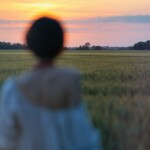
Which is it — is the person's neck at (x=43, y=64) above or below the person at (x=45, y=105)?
above

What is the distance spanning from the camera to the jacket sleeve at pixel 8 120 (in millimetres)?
3447

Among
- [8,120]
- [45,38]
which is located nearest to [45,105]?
[8,120]

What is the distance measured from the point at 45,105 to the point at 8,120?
22cm

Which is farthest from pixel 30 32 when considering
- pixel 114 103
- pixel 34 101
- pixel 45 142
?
pixel 114 103

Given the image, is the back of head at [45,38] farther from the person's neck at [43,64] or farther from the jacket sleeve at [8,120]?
the jacket sleeve at [8,120]

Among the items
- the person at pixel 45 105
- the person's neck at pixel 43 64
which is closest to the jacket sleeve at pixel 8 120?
the person at pixel 45 105

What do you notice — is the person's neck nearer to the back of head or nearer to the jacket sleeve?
the back of head

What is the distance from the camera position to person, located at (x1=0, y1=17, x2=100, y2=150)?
3.44 meters

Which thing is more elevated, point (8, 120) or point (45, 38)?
point (45, 38)

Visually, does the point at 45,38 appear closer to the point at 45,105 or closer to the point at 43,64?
the point at 43,64

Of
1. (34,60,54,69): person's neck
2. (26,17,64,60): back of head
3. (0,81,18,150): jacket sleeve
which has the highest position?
(26,17,64,60): back of head

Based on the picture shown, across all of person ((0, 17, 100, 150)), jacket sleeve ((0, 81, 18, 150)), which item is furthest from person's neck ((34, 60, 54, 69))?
jacket sleeve ((0, 81, 18, 150))

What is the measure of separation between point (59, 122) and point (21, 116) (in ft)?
0.67

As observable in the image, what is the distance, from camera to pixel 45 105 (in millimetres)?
3451
